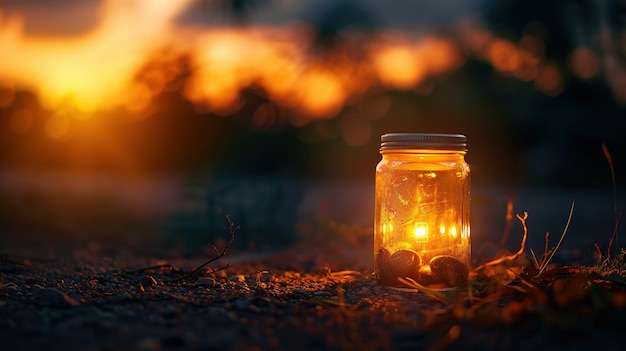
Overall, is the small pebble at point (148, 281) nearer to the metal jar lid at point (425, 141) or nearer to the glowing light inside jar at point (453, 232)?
the metal jar lid at point (425, 141)

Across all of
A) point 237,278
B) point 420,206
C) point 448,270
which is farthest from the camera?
point 237,278

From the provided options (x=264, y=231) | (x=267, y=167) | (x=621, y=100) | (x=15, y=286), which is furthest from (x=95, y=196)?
(x=621, y=100)

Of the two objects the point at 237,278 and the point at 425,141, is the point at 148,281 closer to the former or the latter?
the point at 237,278

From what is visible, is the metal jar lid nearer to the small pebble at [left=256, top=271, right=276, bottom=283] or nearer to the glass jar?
the glass jar

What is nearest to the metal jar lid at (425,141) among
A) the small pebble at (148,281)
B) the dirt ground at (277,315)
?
the dirt ground at (277,315)

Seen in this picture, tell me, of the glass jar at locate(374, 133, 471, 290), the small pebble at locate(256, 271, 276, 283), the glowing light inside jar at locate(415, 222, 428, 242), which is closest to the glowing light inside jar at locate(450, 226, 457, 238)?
the glass jar at locate(374, 133, 471, 290)

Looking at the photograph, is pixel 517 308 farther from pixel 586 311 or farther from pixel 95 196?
pixel 95 196

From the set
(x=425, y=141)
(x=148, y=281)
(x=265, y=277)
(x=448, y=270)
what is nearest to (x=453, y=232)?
(x=448, y=270)
